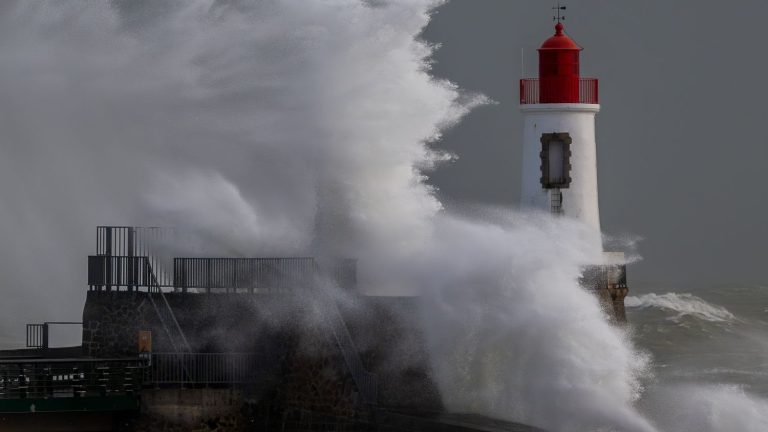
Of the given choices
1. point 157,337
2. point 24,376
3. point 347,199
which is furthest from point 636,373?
point 24,376

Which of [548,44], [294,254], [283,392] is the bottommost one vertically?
[283,392]

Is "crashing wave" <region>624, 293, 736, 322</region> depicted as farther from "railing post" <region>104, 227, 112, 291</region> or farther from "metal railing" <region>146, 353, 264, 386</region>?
"metal railing" <region>146, 353, 264, 386</region>

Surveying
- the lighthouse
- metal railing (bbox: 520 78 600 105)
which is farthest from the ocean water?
metal railing (bbox: 520 78 600 105)

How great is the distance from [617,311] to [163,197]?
35.5 ft

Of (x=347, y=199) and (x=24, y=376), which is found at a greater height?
(x=347, y=199)

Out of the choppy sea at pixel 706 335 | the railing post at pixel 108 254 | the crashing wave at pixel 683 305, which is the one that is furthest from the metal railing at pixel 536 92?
the crashing wave at pixel 683 305

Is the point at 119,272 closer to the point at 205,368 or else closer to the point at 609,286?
the point at 205,368

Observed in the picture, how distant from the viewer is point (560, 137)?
41.6 m

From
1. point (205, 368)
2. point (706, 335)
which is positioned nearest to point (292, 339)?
point (205, 368)

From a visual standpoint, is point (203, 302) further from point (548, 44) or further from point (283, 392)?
point (548, 44)

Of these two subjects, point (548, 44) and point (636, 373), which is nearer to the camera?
point (636, 373)

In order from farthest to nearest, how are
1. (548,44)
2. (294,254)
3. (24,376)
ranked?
(548,44) < (294,254) < (24,376)

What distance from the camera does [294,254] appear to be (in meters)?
34.9

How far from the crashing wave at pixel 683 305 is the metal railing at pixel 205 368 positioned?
29.6 metres
